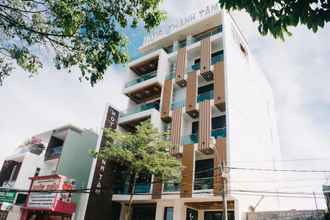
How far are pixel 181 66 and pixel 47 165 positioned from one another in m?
16.1

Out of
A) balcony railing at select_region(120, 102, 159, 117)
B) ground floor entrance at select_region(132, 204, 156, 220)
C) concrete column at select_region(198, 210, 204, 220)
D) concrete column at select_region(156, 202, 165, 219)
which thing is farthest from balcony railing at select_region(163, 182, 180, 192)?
balcony railing at select_region(120, 102, 159, 117)

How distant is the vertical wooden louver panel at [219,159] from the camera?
16938 millimetres

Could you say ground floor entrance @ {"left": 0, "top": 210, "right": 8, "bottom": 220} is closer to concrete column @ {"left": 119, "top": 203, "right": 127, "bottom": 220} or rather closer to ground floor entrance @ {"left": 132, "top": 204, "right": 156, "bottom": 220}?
concrete column @ {"left": 119, "top": 203, "right": 127, "bottom": 220}

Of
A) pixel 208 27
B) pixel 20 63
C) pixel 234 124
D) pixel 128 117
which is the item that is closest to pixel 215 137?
pixel 234 124

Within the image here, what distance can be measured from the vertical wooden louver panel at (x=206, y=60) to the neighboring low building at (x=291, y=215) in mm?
11536

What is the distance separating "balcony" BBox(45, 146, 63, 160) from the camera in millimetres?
25200

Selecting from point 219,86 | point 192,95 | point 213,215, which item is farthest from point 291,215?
point 192,95

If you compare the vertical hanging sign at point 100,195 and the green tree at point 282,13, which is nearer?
the green tree at point 282,13

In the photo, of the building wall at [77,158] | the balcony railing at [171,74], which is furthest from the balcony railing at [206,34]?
the building wall at [77,158]

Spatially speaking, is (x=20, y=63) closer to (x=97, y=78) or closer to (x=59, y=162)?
(x=97, y=78)

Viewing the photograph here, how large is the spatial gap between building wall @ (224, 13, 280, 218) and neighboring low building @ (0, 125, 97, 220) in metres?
12.7

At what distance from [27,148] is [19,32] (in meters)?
25.4

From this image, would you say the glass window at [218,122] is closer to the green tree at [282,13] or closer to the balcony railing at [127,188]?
the balcony railing at [127,188]

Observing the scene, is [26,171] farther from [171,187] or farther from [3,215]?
[171,187]
